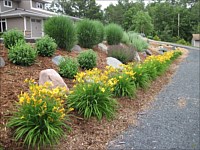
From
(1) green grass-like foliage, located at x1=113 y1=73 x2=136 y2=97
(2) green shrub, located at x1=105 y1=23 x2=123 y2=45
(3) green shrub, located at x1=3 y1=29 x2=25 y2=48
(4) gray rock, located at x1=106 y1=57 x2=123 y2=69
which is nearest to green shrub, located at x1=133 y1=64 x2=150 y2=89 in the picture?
(1) green grass-like foliage, located at x1=113 y1=73 x2=136 y2=97

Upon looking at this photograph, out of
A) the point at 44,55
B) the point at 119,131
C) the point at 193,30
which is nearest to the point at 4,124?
the point at 119,131

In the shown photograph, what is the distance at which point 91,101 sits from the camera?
4.12 meters

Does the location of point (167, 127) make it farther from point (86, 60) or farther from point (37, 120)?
point (86, 60)

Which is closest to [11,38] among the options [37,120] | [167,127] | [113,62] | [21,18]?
[113,62]

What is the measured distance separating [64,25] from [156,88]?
146 inches

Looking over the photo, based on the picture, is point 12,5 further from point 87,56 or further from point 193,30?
point 193,30

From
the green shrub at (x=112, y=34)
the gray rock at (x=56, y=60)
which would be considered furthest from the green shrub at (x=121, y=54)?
the gray rock at (x=56, y=60)

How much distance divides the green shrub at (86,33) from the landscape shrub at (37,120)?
648cm

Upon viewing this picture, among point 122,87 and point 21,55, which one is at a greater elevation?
point 21,55

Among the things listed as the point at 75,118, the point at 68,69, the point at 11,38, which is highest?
the point at 11,38

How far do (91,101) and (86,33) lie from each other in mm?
5762

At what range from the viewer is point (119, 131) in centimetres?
395

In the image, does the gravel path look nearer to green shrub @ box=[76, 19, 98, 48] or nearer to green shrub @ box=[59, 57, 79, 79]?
green shrub @ box=[59, 57, 79, 79]

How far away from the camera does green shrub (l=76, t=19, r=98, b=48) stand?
948 centimetres
